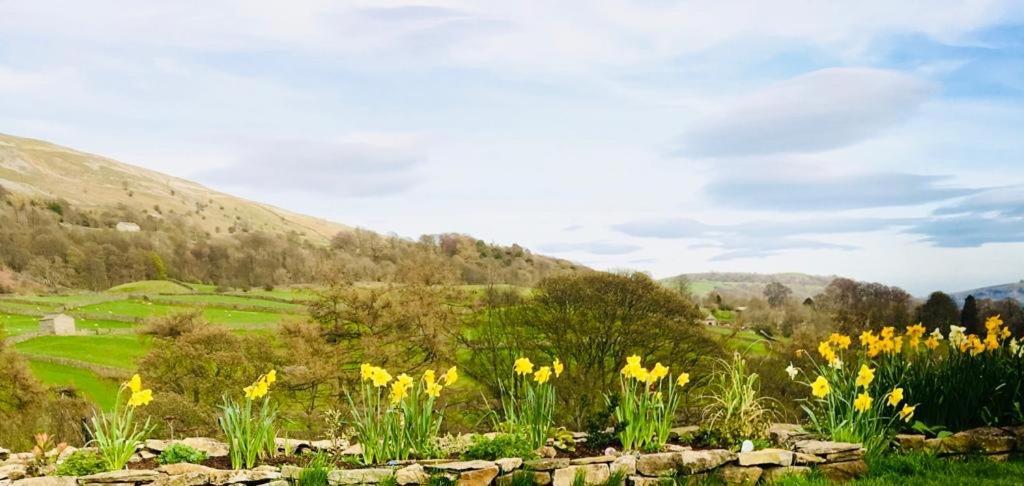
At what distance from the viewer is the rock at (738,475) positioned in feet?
19.2

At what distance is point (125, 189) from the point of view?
13612cm

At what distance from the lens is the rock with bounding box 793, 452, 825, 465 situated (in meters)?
6.08

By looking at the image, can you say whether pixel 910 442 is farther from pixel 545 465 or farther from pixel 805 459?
pixel 545 465

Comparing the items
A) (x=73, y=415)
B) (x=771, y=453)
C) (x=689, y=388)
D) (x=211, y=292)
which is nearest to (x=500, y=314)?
(x=689, y=388)

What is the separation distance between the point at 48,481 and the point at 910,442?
7.43 metres

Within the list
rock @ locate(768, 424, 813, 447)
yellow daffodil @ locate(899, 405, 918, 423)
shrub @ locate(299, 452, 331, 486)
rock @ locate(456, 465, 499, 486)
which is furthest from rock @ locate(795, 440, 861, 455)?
shrub @ locate(299, 452, 331, 486)

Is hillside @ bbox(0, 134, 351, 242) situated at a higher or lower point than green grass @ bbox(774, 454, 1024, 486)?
higher

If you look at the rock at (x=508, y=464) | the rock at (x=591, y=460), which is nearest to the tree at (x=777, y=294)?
the rock at (x=591, y=460)

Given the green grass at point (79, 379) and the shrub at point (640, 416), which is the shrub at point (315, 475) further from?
the green grass at point (79, 379)

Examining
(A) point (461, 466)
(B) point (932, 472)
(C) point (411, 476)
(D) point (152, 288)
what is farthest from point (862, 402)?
(D) point (152, 288)

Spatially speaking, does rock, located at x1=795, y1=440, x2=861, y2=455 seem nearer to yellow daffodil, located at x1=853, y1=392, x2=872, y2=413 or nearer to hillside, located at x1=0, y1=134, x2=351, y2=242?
yellow daffodil, located at x1=853, y1=392, x2=872, y2=413

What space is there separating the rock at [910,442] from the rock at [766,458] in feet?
4.68

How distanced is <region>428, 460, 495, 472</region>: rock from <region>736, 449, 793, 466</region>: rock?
2131 mm

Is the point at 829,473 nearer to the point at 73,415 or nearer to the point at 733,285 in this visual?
the point at 73,415
